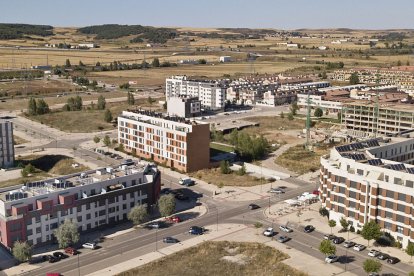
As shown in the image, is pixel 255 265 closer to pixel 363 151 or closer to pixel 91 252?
pixel 91 252

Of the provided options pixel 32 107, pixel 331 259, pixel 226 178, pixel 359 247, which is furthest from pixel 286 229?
pixel 32 107

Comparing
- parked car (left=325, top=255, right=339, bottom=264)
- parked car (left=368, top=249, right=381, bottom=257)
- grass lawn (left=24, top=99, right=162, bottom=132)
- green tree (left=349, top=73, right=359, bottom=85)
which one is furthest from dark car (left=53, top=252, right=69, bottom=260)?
green tree (left=349, top=73, right=359, bottom=85)

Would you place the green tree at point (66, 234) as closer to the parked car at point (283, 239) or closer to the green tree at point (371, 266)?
the parked car at point (283, 239)

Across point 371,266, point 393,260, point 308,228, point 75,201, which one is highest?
point 75,201

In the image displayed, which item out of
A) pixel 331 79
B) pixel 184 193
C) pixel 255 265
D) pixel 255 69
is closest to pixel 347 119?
pixel 184 193

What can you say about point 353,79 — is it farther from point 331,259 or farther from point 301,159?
point 331,259

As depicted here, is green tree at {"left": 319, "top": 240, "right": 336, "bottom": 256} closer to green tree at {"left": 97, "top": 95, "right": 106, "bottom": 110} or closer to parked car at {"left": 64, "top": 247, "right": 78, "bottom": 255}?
parked car at {"left": 64, "top": 247, "right": 78, "bottom": 255}

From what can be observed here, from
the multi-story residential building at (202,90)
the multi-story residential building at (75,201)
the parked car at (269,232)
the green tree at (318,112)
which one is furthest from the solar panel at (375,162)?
the multi-story residential building at (202,90)
